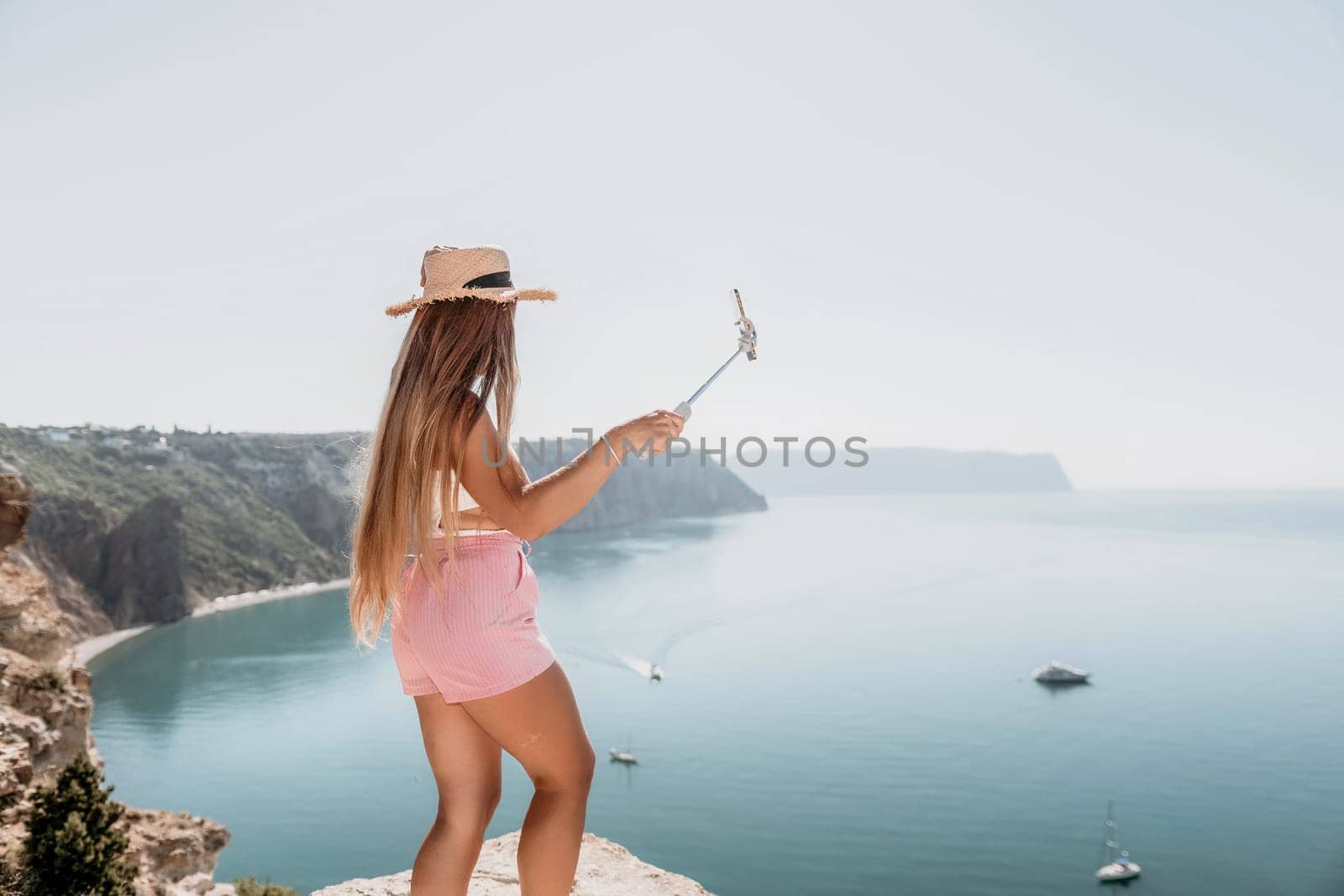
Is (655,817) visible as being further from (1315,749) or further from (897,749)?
(1315,749)

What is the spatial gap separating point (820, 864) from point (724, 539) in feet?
276

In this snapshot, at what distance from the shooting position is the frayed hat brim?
2.05 meters

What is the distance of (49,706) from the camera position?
29.0ft

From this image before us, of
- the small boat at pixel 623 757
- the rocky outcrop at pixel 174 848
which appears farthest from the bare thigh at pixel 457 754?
the small boat at pixel 623 757

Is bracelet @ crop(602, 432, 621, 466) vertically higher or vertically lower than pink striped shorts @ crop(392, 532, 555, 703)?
higher

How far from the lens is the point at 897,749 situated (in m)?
42.3

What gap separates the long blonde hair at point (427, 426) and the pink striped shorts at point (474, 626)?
0.26ft

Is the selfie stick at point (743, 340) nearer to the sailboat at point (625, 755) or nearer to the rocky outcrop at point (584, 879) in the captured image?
the rocky outcrop at point (584, 879)

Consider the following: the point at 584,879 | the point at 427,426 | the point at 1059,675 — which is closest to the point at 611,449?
the point at 427,426

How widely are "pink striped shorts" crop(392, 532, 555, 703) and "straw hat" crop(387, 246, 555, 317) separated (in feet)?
1.75

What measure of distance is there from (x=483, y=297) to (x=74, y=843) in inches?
231

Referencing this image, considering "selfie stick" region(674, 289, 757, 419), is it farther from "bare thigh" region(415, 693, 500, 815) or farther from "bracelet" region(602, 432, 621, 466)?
"bare thigh" region(415, 693, 500, 815)

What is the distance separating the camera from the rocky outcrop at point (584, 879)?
3943mm

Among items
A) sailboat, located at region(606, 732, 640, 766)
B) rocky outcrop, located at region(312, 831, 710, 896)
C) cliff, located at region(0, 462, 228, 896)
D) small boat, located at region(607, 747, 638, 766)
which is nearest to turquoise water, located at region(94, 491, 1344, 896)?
sailboat, located at region(606, 732, 640, 766)
